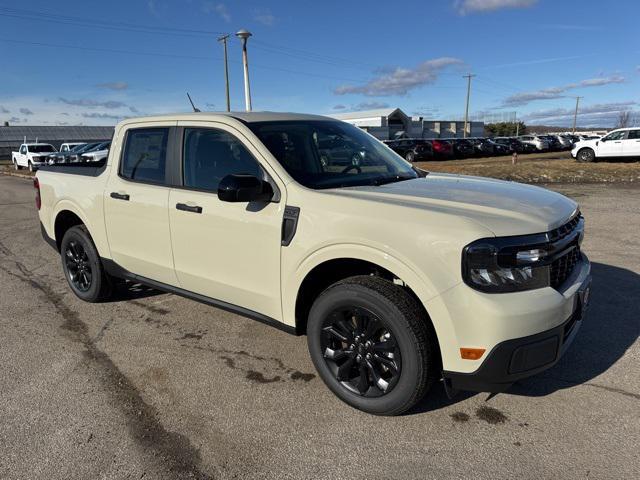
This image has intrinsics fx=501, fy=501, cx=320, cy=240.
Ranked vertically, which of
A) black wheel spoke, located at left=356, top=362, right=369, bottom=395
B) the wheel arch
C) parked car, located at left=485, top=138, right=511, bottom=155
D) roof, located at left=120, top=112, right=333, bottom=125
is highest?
roof, located at left=120, top=112, right=333, bottom=125

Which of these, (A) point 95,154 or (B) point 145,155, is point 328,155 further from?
(A) point 95,154

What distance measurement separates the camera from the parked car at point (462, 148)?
127 feet

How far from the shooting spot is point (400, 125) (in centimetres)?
7538

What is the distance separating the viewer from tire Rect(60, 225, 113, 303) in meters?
4.93

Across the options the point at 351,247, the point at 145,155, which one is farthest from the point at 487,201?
the point at 145,155

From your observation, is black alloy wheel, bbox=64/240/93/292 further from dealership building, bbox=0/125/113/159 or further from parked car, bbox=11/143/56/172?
dealership building, bbox=0/125/113/159

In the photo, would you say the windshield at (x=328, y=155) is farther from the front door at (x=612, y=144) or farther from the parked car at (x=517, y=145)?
the parked car at (x=517, y=145)

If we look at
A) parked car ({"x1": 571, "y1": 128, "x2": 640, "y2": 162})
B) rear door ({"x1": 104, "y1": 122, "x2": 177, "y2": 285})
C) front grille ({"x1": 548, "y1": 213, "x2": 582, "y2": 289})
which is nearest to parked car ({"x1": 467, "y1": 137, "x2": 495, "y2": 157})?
parked car ({"x1": 571, "y1": 128, "x2": 640, "y2": 162})

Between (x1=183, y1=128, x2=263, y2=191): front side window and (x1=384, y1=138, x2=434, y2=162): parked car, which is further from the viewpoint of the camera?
(x1=384, y1=138, x2=434, y2=162): parked car

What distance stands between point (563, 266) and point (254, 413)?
2085mm

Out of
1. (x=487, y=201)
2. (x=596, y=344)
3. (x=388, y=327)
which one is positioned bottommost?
(x=596, y=344)

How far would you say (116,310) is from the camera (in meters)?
5.01

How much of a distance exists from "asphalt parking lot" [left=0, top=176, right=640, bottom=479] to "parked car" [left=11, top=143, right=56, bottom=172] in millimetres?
29675

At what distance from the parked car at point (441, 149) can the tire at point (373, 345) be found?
34.8m
